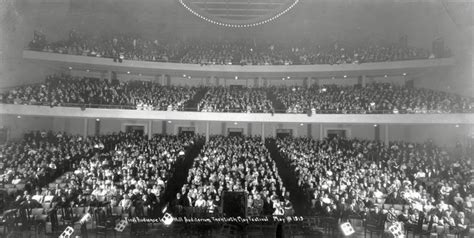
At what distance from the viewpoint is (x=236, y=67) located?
24891mm

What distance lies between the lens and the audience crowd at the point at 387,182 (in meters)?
11.1

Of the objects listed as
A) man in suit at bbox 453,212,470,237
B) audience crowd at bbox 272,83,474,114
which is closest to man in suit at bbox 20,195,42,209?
man in suit at bbox 453,212,470,237

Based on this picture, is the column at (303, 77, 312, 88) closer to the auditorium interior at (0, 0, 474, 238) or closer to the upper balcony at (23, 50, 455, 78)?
the auditorium interior at (0, 0, 474, 238)

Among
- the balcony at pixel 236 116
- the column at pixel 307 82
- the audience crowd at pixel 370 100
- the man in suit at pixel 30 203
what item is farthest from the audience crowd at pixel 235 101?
the man in suit at pixel 30 203

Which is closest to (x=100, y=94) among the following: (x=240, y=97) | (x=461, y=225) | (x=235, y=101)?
(x=235, y=101)

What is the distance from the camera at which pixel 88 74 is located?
25.2 m

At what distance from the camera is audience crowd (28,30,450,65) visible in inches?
928

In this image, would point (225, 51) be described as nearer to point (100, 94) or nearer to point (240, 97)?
point (240, 97)

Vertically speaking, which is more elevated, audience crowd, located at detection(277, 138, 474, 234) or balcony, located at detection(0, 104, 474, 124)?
balcony, located at detection(0, 104, 474, 124)

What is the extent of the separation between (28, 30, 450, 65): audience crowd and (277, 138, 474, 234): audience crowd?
23.5 feet

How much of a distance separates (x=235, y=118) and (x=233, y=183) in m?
9.82

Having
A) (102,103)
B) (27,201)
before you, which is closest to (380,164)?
(27,201)

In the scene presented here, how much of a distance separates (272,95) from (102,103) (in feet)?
37.0

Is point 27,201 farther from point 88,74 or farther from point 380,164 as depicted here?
point 88,74
